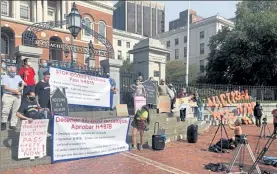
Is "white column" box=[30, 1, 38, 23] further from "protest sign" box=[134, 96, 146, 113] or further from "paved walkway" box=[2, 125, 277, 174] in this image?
"paved walkway" box=[2, 125, 277, 174]

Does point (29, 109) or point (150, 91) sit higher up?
point (150, 91)

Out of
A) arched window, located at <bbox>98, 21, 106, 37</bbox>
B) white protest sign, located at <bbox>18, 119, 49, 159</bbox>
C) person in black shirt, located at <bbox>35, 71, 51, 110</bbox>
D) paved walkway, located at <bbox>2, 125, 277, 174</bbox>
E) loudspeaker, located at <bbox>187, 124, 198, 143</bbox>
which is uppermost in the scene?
arched window, located at <bbox>98, 21, 106, 37</bbox>

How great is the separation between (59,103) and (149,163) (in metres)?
3.31

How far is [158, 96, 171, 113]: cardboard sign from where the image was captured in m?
14.0

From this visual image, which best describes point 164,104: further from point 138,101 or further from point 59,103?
point 59,103

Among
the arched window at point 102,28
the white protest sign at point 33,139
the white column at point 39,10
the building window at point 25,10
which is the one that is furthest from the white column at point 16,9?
the white protest sign at point 33,139

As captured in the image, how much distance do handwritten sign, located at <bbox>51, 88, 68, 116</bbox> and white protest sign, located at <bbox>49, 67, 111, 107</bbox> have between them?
1.05ft

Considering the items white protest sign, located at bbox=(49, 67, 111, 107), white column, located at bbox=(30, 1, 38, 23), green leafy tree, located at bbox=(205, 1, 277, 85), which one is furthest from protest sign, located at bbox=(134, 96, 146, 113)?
white column, located at bbox=(30, 1, 38, 23)

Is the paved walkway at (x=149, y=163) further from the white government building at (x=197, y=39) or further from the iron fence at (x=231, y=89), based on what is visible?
the white government building at (x=197, y=39)

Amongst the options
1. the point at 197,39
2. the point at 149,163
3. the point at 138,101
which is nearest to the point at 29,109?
the point at 149,163

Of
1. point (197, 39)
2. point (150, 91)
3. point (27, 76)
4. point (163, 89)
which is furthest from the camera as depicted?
point (197, 39)

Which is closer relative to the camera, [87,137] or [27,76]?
[87,137]

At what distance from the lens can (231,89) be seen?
20469 millimetres

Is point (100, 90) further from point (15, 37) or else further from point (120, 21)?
point (120, 21)
